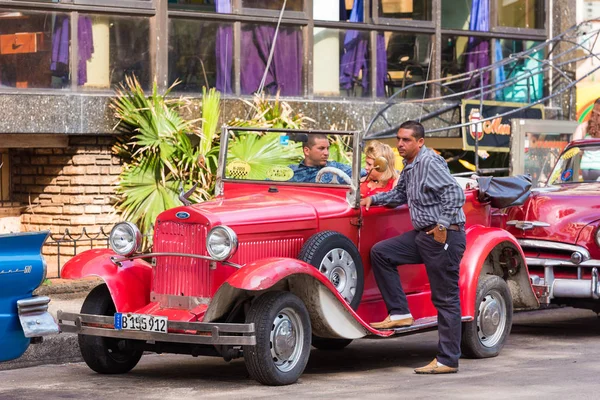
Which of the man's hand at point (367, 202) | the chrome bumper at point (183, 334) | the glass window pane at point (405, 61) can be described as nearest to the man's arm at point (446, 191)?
the man's hand at point (367, 202)

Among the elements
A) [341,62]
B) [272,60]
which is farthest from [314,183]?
[341,62]

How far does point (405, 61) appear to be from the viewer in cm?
1789

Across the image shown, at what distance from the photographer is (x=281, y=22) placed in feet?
53.9

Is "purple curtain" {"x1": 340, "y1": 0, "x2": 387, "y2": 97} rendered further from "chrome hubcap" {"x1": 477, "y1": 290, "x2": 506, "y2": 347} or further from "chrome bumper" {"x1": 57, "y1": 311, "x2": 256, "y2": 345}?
"chrome bumper" {"x1": 57, "y1": 311, "x2": 256, "y2": 345}

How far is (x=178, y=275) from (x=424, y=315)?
2.17 meters

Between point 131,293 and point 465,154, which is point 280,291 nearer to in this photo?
point 131,293

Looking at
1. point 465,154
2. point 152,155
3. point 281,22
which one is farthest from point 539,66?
point 152,155

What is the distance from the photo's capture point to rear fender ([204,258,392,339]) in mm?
8406

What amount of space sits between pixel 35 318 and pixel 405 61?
36.7 feet

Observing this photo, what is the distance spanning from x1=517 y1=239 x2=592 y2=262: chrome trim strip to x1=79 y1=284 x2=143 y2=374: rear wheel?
158 inches

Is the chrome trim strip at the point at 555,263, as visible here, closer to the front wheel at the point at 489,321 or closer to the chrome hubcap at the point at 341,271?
the front wheel at the point at 489,321

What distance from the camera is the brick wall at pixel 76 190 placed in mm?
14812

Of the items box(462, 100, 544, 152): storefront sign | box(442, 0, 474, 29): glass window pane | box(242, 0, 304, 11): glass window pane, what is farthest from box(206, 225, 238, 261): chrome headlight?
box(442, 0, 474, 29): glass window pane

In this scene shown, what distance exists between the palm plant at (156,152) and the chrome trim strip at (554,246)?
3.91 meters
